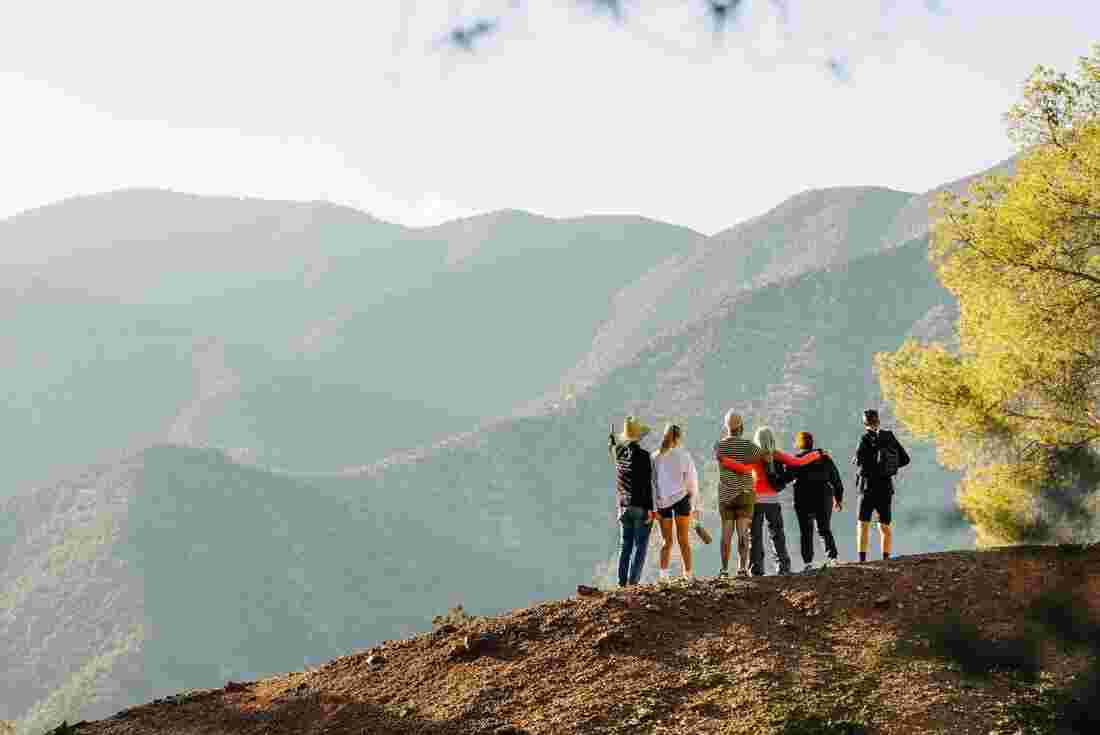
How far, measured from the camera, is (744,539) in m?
12.1

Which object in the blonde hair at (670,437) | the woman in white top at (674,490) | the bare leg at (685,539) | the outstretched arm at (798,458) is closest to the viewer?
the blonde hair at (670,437)

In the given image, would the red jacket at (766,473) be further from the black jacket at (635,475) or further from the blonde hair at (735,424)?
the black jacket at (635,475)

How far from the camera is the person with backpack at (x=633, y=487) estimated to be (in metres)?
11.5

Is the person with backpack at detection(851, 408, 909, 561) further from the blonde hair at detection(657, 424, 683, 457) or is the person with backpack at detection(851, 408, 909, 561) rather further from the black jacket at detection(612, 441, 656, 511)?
the black jacket at detection(612, 441, 656, 511)

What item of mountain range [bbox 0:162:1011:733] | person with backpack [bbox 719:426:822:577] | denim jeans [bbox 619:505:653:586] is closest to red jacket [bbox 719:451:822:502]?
person with backpack [bbox 719:426:822:577]

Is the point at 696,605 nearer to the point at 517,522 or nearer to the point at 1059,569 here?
the point at 1059,569

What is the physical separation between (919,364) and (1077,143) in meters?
3.13

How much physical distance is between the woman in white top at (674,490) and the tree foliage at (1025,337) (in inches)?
178

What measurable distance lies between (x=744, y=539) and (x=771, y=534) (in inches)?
20.2

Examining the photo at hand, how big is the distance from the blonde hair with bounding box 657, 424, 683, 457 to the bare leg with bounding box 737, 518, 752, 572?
111cm

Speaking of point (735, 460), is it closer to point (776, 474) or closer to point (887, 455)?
point (776, 474)

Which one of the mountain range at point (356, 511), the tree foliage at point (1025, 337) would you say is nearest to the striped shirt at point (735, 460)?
the tree foliage at point (1025, 337)

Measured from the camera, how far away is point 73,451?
596 ft

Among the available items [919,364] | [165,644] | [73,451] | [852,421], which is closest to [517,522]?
[852,421]
